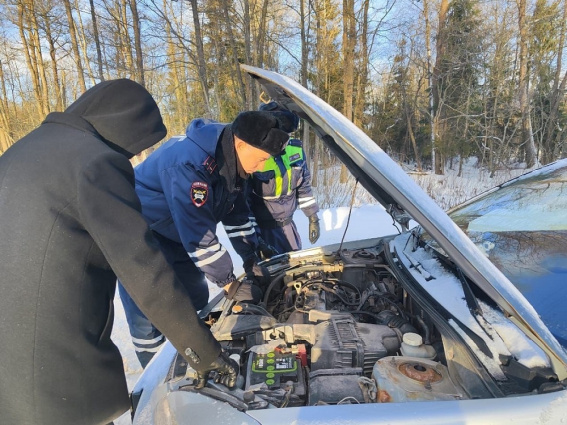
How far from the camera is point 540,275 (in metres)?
1.56

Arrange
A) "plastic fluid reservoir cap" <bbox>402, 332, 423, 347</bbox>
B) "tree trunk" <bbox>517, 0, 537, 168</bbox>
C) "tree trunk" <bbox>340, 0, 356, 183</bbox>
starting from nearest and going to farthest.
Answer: "plastic fluid reservoir cap" <bbox>402, 332, 423, 347</bbox>
"tree trunk" <bbox>340, 0, 356, 183</bbox>
"tree trunk" <bbox>517, 0, 537, 168</bbox>

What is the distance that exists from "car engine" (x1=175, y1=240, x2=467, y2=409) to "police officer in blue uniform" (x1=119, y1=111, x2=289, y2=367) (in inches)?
10.1

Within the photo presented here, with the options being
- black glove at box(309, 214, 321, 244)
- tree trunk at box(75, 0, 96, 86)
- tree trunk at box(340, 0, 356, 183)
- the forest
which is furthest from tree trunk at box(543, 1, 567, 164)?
tree trunk at box(75, 0, 96, 86)

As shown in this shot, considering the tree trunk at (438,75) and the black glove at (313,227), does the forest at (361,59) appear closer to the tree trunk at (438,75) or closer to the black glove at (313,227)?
the tree trunk at (438,75)

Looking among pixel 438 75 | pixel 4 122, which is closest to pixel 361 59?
pixel 438 75

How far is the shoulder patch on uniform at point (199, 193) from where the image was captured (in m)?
2.12

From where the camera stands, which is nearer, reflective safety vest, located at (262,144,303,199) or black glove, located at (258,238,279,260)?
black glove, located at (258,238,279,260)

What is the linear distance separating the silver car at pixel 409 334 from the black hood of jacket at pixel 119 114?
604 millimetres

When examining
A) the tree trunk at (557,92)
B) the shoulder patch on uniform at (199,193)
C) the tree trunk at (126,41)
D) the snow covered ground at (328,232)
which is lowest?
the snow covered ground at (328,232)

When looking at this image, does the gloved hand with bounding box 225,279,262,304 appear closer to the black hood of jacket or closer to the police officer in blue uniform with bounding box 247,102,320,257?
the police officer in blue uniform with bounding box 247,102,320,257

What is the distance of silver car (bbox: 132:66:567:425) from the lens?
111cm

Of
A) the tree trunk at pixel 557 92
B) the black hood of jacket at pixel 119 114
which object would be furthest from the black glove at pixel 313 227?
the tree trunk at pixel 557 92

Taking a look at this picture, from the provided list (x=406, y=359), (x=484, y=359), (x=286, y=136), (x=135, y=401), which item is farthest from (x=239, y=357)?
(x=286, y=136)

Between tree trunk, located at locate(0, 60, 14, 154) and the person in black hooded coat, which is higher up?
tree trunk, located at locate(0, 60, 14, 154)
